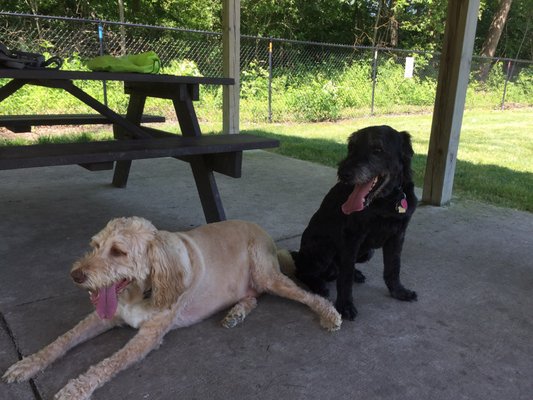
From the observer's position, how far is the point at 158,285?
203 centimetres

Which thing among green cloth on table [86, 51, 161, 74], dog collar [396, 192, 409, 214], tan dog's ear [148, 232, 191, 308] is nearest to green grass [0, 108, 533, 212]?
dog collar [396, 192, 409, 214]

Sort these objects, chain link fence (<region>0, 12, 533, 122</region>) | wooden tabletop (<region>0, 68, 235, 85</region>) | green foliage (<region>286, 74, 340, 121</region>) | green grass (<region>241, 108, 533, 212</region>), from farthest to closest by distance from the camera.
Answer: green foliage (<region>286, 74, 340, 121</region>) → chain link fence (<region>0, 12, 533, 122</region>) → green grass (<region>241, 108, 533, 212</region>) → wooden tabletop (<region>0, 68, 235, 85</region>)

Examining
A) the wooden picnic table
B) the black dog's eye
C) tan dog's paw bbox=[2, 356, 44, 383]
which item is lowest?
tan dog's paw bbox=[2, 356, 44, 383]

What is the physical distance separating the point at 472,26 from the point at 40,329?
4.40 metres

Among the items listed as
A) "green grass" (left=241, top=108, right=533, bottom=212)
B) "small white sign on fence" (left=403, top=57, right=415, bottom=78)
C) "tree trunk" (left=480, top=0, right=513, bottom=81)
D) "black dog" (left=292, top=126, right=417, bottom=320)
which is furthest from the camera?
"tree trunk" (left=480, top=0, right=513, bottom=81)

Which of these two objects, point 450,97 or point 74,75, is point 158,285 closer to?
point 74,75

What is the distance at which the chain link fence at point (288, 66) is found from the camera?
10102mm

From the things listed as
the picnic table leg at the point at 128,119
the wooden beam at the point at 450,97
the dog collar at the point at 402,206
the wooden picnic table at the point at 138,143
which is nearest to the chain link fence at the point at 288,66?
the picnic table leg at the point at 128,119

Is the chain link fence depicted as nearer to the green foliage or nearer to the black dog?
the green foliage

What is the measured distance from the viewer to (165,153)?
10.0ft

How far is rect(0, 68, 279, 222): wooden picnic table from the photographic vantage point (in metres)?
2.83

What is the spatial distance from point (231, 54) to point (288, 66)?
802 centimetres

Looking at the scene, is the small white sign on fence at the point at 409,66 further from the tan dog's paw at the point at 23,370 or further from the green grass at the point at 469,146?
the tan dog's paw at the point at 23,370

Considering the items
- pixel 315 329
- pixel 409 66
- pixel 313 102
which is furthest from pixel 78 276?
pixel 409 66
